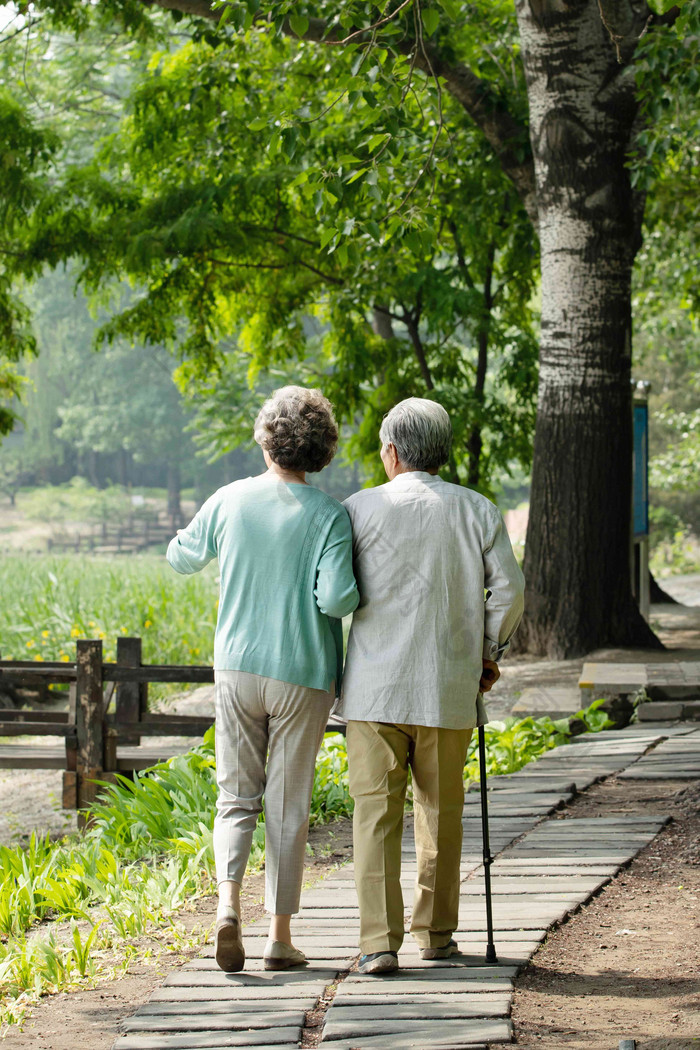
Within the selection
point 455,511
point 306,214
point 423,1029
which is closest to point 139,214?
point 306,214

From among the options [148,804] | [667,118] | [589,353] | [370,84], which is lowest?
[148,804]

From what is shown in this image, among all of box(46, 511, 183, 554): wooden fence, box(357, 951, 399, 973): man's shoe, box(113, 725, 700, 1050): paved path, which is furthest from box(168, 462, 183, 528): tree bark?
box(357, 951, 399, 973): man's shoe

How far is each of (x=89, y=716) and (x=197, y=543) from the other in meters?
4.74

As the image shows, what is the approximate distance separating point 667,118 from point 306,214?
5.22 m

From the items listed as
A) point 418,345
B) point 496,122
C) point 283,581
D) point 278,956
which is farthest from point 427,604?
point 418,345

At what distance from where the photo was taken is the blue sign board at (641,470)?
11453 mm

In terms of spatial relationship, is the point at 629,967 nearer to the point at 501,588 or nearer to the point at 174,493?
the point at 501,588

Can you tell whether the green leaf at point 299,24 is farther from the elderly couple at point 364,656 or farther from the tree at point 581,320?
the tree at point 581,320

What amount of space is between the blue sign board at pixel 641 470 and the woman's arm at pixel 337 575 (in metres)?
8.13

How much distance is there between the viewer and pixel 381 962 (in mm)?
3471

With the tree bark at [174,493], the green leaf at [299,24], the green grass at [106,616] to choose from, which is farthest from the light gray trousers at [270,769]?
the tree bark at [174,493]

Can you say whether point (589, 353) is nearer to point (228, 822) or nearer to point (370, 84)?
point (370, 84)

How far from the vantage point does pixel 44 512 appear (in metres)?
59.7

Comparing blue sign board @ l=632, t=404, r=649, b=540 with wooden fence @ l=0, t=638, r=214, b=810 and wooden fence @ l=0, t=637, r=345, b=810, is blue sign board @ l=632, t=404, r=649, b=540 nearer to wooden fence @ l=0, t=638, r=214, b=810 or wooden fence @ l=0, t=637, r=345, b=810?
wooden fence @ l=0, t=637, r=345, b=810
